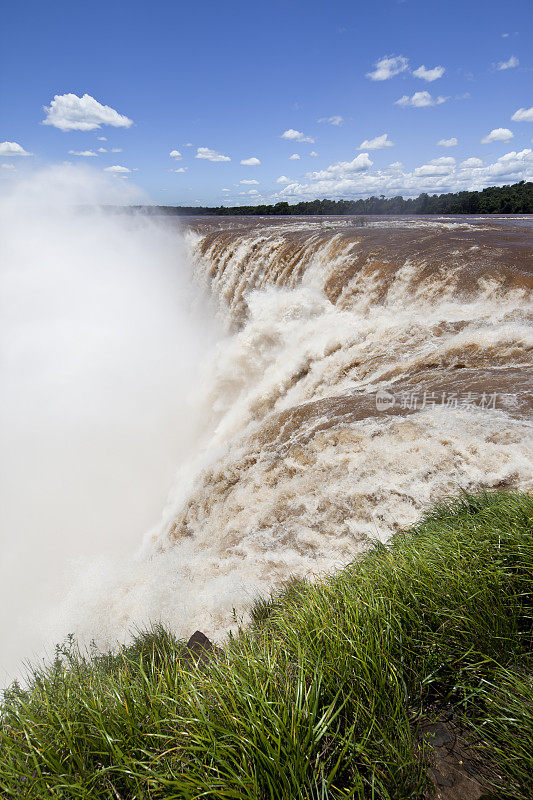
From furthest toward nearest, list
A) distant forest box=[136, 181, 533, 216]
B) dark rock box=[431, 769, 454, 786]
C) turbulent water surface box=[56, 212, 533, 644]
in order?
distant forest box=[136, 181, 533, 216]
turbulent water surface box=[56, 212, 533, 644]
dark rock box=[431, 769, 454, 786]

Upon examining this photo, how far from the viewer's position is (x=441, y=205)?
39094 millimetres

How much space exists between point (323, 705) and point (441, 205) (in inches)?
1817

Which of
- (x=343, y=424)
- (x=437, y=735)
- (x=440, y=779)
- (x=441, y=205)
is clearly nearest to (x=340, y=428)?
(x=343, y=424)

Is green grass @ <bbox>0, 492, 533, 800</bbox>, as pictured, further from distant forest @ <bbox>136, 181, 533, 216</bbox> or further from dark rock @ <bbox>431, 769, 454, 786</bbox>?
distant forest @ <bbox>136, 181, 533, 216</bbox>

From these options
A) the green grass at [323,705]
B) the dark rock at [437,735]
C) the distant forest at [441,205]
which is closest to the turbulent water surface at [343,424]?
the green grass at [323,705]

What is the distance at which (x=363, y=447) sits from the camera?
17.1 feet

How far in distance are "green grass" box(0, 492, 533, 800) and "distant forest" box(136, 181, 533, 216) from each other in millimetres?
36951

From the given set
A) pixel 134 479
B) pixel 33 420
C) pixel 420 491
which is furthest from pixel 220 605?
pixel 33 420

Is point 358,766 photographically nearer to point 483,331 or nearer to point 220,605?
point 220,605

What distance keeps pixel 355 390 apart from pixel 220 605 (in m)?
4.16

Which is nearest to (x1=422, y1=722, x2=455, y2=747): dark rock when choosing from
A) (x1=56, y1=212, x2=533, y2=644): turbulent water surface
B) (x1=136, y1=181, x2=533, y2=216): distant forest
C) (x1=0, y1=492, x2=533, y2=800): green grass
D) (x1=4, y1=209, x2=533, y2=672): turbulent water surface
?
(x1=0, y1=492, x2=533, y2=800): green grass

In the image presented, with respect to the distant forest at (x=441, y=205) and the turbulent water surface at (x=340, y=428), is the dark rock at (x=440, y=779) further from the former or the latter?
the distant forest at (x=441, y=205)

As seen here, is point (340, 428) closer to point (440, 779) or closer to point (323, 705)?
point (323, 705)

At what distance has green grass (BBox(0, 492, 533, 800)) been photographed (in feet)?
4.74
